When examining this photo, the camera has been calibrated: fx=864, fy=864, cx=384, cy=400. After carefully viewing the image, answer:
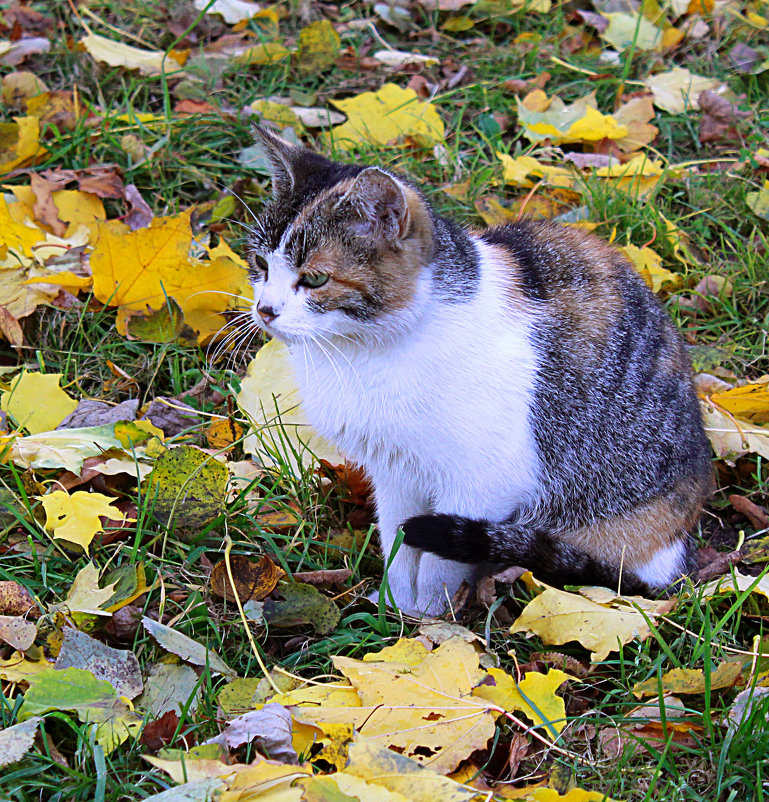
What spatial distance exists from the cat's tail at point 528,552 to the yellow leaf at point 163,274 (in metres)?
1.08

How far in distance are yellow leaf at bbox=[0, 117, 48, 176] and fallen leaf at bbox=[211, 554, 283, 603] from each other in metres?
1.94

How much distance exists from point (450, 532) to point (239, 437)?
85 cm

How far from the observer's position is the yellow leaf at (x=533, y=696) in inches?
67.4

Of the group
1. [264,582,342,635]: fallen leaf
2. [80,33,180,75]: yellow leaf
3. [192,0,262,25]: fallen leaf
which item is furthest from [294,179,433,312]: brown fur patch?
[192,0,262,25]: fallen leaf

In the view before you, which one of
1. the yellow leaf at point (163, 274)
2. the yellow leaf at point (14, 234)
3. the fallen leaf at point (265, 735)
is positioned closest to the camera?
the fallen leaf at point (265, 735)

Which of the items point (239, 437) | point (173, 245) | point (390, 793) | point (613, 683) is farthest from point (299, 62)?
point (390, 793)

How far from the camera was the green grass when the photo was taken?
5.48 feet

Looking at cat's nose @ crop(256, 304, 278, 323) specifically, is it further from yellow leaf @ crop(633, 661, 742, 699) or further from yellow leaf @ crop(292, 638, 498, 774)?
yellow leaf @ crop(633, 661, 742, 699)

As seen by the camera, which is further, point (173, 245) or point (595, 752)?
point (173, 245)

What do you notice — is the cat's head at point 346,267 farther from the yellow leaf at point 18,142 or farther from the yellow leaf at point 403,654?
the yellow leaf at point 18,142

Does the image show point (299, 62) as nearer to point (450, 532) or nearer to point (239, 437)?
point (239, 437)

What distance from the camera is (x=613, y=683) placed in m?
1.94

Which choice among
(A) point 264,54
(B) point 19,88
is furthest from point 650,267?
(B) point 19,88

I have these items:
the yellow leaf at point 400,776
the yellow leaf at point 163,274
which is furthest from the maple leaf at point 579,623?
the yellow leaf at point 163,274
